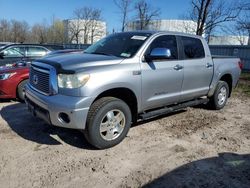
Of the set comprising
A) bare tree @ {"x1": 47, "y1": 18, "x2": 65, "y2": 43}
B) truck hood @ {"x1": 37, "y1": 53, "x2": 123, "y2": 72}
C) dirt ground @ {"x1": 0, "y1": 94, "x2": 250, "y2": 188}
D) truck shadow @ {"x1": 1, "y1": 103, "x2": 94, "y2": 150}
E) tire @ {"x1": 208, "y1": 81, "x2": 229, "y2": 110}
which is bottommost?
dirt ground @ {"x1": 0, "y1": 94, "x2": 250, "y2": 188}

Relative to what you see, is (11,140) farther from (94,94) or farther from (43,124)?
(94,94)

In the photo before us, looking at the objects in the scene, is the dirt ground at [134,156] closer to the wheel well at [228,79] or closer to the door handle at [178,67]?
the door handle at [178,67]

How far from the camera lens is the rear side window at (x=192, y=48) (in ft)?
18.7

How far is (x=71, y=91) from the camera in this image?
389 centimetres

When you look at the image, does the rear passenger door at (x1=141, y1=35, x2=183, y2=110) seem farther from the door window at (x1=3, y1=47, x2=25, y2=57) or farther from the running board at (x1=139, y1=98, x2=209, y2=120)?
the door window at (x1=3, y1=47, x2=25, y2=57)

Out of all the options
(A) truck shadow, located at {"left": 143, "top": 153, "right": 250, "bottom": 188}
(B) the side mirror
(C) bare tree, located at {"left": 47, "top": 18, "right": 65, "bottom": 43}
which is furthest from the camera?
(C) bare tree, located at {"left": 47, "top": 18, "right": 65, "bottom": 43}

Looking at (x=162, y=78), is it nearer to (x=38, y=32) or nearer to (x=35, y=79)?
(x=35, y=79)

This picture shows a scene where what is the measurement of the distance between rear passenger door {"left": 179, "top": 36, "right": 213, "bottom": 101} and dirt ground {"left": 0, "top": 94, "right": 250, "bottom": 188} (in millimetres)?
715

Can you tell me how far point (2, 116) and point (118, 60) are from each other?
3163 mm

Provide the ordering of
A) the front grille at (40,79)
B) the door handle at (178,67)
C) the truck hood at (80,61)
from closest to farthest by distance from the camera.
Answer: the truck hood at (80,61) < the front grille at (40,79) < the door handle at (178,67)

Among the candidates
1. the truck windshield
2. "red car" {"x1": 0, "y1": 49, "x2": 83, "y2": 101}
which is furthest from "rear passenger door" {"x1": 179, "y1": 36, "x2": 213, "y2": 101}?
"red car" {"x1": 0, "y1": 49, "x2": 83, "y2": 101}

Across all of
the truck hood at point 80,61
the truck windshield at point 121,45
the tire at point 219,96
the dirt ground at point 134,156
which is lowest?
the dirt ground at point 134,156

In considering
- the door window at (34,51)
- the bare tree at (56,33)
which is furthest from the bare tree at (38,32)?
the door window at (34,51)

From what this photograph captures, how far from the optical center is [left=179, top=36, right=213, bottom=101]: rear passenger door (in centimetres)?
562
